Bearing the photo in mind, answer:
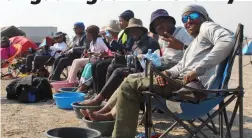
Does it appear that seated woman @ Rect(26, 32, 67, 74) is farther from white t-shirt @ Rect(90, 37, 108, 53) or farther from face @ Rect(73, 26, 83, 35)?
white t-shirt @ Rect(90, 37, 108, 53)

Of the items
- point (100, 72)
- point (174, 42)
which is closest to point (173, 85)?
point (174, 42)

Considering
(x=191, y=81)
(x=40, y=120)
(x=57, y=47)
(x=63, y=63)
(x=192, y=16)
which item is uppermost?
(x=192, y=16)

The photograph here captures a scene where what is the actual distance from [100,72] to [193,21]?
2498 millimetres

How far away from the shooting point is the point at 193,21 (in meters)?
3.27

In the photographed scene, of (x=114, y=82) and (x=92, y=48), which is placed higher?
(x=92, y=48)

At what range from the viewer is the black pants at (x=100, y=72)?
18.0ft

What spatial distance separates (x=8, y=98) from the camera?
235 inches

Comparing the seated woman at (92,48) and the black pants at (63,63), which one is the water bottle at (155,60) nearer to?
the seated woman at (92,48)

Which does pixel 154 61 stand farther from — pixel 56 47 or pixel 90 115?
pixel 56 47

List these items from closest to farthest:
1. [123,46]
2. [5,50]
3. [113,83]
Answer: [113,83] < [123,46] < [5,50]

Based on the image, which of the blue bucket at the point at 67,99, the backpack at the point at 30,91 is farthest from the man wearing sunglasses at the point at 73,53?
the blue bucket at the point at 67,99

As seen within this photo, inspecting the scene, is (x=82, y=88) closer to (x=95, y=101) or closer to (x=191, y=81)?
(x=95, y=101)

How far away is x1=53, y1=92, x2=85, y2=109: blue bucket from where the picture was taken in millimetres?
5047

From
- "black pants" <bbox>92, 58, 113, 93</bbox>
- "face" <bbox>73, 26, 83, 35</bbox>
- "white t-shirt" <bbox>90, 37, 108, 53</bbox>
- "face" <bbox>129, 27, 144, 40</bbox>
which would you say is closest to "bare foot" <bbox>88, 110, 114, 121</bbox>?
"face" <bbox>129, 27, 144, 40</bbox>
